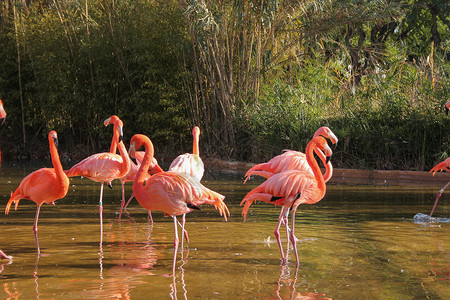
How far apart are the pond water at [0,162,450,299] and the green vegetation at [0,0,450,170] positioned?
4.45 metres

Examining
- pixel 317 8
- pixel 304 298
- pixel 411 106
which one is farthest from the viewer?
pixel 317 8

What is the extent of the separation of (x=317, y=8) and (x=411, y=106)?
3.27 meters

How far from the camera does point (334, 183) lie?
11117 mm

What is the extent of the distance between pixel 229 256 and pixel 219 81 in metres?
10.4

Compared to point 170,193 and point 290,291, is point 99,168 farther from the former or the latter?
point 290,291

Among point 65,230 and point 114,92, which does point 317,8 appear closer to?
point 114,92

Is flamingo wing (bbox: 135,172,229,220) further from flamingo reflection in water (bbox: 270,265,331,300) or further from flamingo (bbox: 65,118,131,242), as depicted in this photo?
flamingo (bbox: 65,118,131,242)

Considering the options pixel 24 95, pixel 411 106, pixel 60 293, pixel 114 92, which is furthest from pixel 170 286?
pixel 24 95

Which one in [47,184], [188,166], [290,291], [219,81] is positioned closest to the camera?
[290,291]

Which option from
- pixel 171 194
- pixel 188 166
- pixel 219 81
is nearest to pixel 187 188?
pixel 171 194

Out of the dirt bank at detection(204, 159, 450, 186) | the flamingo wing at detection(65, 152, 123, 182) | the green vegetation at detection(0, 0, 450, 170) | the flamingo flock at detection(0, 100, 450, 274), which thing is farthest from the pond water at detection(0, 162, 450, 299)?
the green vegetation at detection(0, 0, 450, 170)

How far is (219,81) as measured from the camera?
49.6 feet

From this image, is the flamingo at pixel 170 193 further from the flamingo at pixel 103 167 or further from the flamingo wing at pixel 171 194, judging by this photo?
the flamingo at pixel 103 167

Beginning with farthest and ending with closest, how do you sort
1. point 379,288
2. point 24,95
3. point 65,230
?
point 24,95 < point 65,230 < point 379,288
